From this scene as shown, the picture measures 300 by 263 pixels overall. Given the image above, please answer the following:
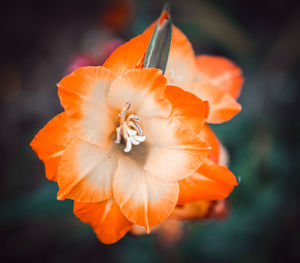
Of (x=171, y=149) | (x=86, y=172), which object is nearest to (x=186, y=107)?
(x=171, y=149)

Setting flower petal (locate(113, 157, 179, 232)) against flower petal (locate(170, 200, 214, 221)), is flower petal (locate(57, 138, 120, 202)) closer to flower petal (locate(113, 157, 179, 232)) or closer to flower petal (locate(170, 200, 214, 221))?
flower petal (locate(113, 157, 179, 232))

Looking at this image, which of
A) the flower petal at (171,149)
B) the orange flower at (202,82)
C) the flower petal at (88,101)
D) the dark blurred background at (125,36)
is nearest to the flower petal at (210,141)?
the orange flower at (202,82)

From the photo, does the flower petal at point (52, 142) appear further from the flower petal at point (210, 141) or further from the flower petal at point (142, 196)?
the flower petal at point (210, 141)

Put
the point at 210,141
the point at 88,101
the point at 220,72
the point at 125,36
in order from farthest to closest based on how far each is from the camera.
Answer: the point at 125,36 < the point at 220,72 < the point at 210,141 < the point at 88,101

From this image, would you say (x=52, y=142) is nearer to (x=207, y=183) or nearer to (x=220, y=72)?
(x=207, y=183)

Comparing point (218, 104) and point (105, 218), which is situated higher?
point (218, 104)
